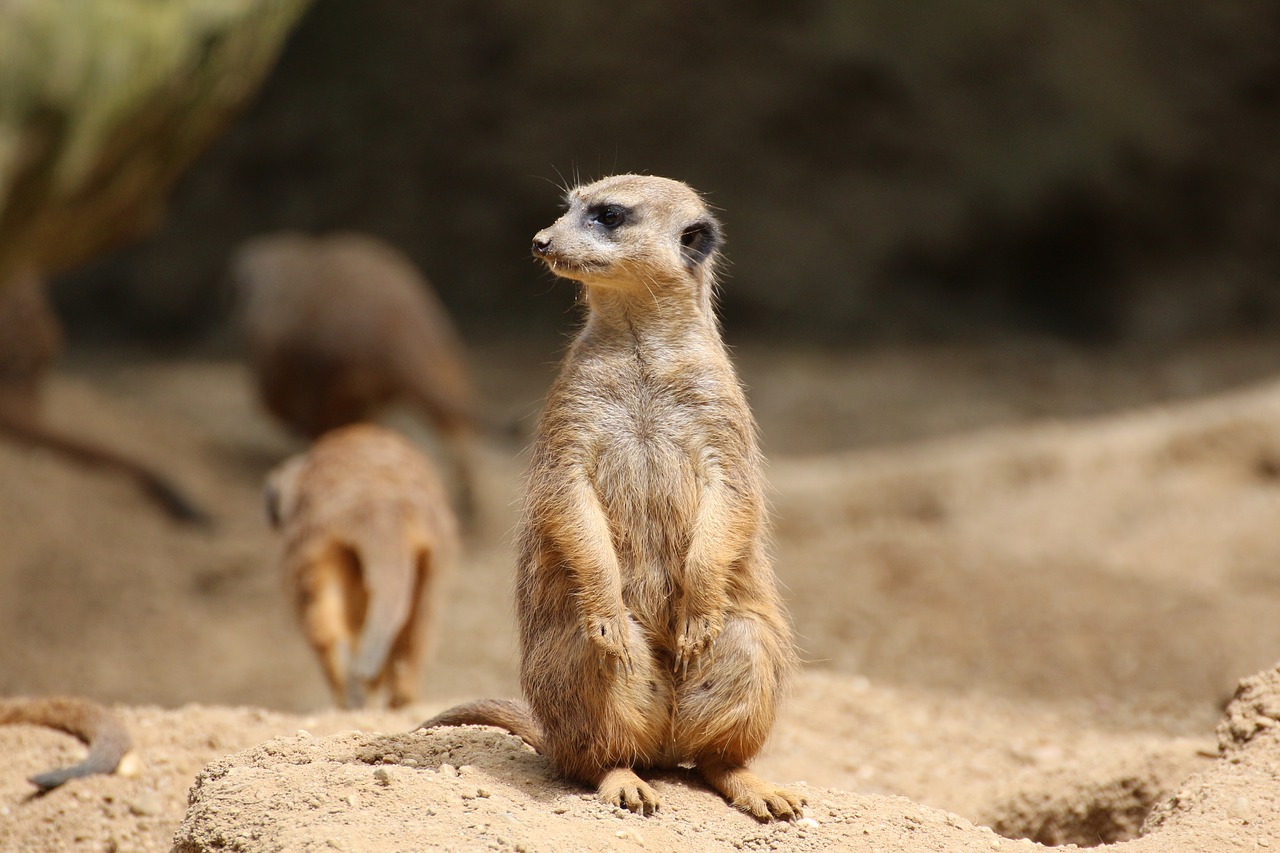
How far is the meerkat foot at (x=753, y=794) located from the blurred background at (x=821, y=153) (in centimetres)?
666

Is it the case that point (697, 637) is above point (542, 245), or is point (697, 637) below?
below

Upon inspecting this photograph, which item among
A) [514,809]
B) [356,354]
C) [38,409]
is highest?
[356,354]

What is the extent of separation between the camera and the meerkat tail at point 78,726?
9.42ft

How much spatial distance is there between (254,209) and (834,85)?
14.1 feet

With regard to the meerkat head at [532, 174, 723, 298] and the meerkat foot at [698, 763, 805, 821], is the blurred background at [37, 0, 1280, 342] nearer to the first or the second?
the meerkat head at [532, 174, 723, 298]

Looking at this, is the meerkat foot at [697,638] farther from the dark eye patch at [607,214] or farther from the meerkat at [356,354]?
the meerkat at [356,354]

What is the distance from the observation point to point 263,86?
31.5 feet

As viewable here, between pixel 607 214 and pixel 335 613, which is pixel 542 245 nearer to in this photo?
pixel 607 214

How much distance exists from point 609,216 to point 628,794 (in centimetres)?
105

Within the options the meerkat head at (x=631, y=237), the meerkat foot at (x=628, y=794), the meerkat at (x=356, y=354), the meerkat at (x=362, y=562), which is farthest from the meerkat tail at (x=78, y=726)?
the meerkat at (x=356, y=354)

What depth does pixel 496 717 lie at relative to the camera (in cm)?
279

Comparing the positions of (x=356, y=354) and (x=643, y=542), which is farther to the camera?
(x=356, y=354)

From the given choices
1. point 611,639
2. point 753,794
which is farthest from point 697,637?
point 753,794

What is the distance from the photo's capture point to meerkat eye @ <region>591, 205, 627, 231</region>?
2547mm
